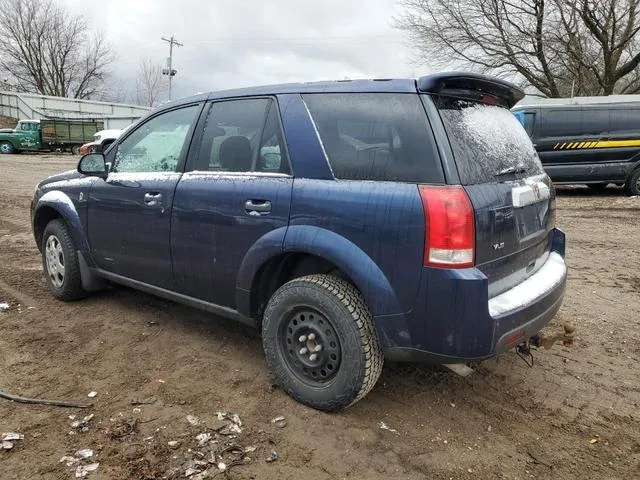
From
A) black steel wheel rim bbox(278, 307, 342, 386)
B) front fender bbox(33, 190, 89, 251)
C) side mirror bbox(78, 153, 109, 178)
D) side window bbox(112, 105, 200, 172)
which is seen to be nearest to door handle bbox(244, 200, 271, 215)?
black steel wheel rim bbox(278, 307, 342, 386)

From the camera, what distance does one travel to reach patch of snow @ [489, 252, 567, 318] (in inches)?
103

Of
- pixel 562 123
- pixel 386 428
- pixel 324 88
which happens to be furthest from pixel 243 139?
pixel 562 123

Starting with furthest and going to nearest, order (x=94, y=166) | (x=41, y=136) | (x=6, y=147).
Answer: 1. (x=41, y=136)
2. (x=6, y=147)
3. (x=94, y=166)

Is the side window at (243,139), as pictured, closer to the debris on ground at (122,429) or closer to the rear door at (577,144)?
the debris on ground at (122,429)

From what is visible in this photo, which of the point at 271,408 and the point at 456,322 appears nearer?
the point at 456,322

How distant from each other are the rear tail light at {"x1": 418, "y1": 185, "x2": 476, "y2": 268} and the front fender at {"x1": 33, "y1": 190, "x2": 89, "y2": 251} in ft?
10.1

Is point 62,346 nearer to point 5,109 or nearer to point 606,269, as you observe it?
point 606,269

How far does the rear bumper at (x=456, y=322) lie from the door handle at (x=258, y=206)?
0.92m

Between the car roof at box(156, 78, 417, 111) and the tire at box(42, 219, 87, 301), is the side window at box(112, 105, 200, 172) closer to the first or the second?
the car roof at box(156, 78, 417, 111)

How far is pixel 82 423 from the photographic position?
2.83m

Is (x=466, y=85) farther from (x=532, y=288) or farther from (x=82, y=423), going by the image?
(x=82, y=423)

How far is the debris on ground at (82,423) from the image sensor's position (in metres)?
2.79

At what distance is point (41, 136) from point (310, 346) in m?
31.7

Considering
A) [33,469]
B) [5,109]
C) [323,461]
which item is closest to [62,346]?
[33,469]
